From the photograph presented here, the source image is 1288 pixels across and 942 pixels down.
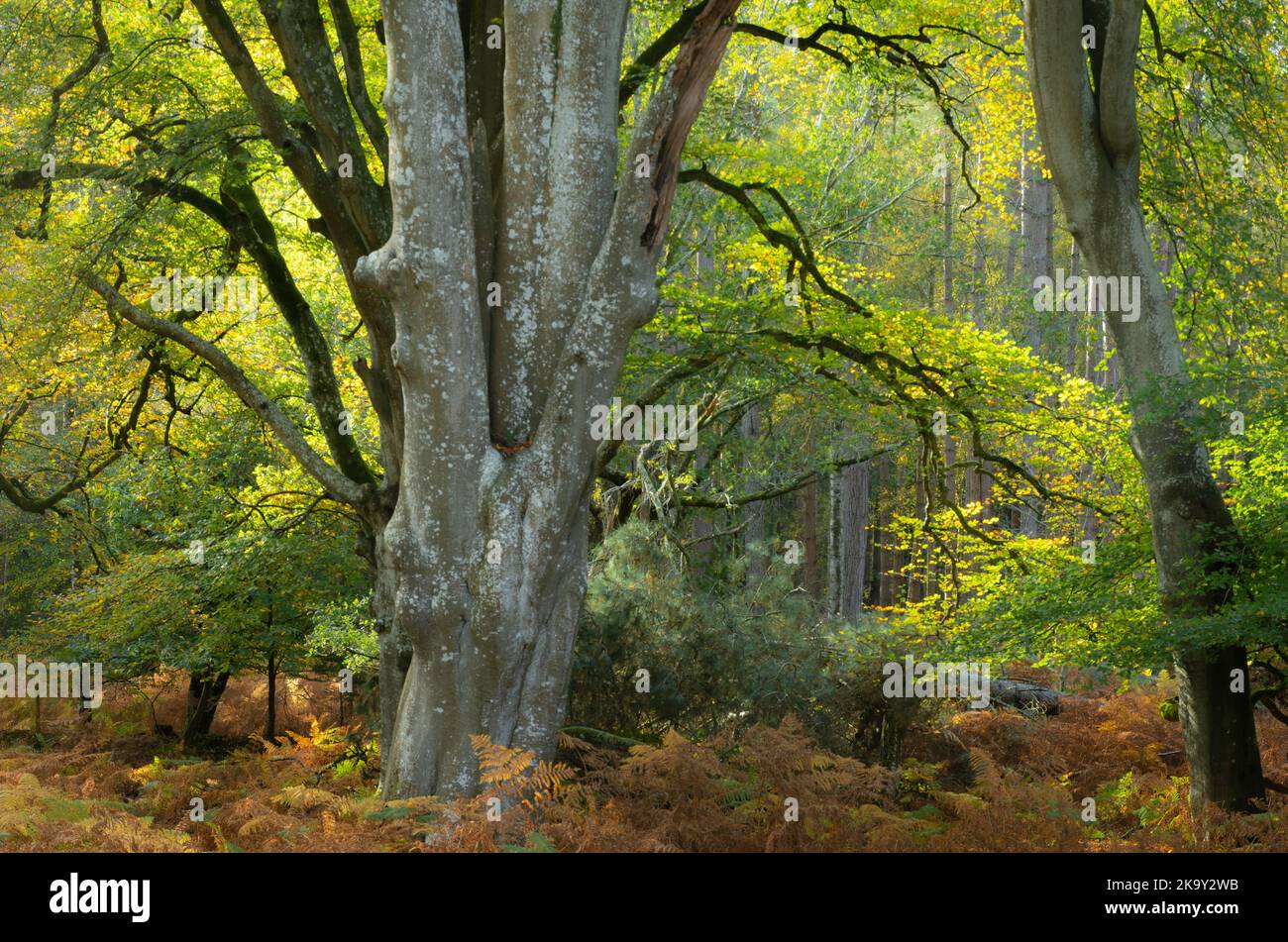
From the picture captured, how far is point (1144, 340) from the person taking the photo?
7367 millimetres

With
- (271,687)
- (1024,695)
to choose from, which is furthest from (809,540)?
(271,687)

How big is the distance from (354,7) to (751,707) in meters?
7.17

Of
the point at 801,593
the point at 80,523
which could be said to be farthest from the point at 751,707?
the point at 80,523

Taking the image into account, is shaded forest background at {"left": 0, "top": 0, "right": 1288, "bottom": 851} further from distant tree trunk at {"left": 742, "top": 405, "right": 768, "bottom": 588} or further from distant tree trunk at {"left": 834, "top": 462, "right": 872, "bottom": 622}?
distant tree trunk at {"left": 834, "top": 462, "right": 872, "bottom": 622}

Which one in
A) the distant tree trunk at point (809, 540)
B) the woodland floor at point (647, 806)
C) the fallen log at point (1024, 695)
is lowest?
the fallen log at point (1024, 695)

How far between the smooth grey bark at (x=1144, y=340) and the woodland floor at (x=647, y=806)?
61 centimetres

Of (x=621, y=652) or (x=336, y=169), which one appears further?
(x=621, y=652)

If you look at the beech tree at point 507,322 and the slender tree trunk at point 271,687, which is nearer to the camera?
the beech tree at point 507,322

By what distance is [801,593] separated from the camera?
1005 centimetres

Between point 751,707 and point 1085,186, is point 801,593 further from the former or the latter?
point 1085,186

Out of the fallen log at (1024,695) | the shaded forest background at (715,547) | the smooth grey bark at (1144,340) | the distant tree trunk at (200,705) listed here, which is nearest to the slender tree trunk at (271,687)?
the shaded forest background at (715,547)

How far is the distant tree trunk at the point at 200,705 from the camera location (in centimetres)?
1258

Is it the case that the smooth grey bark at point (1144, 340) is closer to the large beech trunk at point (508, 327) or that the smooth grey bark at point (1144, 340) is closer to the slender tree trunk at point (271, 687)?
the large beech trunk at point (508, 327)

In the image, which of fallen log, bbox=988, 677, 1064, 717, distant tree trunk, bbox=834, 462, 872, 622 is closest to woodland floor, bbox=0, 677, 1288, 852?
fallen log, bbox=988, 677, 1064, 717
